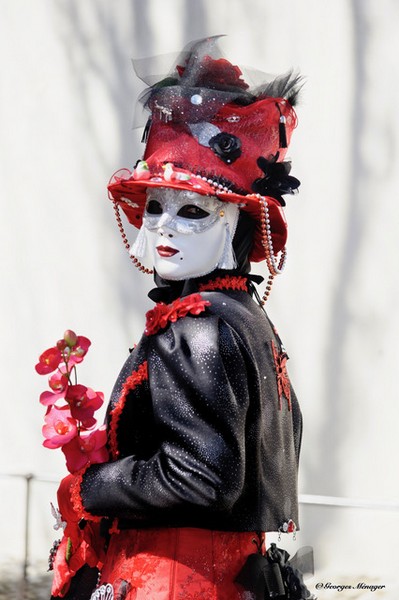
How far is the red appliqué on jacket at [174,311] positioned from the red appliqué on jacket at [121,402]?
0.31 ft

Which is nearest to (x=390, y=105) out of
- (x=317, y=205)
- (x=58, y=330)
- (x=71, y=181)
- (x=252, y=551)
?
(x=317, y=205)

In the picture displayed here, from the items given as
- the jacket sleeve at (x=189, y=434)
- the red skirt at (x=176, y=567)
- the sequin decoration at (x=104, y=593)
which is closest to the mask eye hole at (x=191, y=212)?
the jacket sleeve at (x=189, y=434)

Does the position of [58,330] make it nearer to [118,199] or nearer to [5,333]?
[5,333]

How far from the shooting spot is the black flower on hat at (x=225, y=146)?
2486 mm

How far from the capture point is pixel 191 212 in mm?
2518

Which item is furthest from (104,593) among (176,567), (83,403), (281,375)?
(281,375)

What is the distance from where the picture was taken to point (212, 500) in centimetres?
221

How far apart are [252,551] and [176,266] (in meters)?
0.71

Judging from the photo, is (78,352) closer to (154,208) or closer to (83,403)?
(83,403)

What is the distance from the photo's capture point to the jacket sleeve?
2.21 m

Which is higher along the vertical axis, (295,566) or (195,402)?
(195,402)

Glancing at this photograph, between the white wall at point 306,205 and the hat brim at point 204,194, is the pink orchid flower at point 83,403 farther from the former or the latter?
the white wall at point 306,205

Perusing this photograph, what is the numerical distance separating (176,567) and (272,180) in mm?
962

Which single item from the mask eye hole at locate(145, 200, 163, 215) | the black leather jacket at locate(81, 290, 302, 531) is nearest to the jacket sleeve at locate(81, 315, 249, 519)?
the black leather jacket at locate(81, 290, 302, 531)
